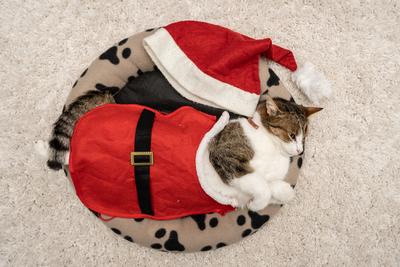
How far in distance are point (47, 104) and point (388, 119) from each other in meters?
1.42

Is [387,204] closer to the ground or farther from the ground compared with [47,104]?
closer to the ground

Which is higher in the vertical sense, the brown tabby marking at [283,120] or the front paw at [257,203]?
the brown tabby marking at [283,120]

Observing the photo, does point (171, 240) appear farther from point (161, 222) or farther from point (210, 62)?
point (210, 62)

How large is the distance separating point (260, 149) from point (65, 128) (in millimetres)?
631

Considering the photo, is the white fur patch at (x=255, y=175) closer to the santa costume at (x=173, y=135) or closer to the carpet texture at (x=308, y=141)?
the santa costume at (x=173, y=135)

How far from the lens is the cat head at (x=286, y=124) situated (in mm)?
1044

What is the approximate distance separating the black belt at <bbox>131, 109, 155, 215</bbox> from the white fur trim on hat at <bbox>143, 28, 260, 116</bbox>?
223 mm

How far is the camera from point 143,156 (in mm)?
1014

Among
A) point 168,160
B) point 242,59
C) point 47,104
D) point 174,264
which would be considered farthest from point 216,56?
point 174,264

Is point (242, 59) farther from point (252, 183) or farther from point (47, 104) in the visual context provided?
point (47, 104)

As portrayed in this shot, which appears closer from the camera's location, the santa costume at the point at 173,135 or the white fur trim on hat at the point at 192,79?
the santa costume at the point at 173,135

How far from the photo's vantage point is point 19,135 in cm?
138

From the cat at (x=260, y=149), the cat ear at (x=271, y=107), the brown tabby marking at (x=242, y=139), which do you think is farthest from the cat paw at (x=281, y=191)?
the cat ear at (x=271, y=107)

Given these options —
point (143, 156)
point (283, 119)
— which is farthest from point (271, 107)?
point (143, 156)
